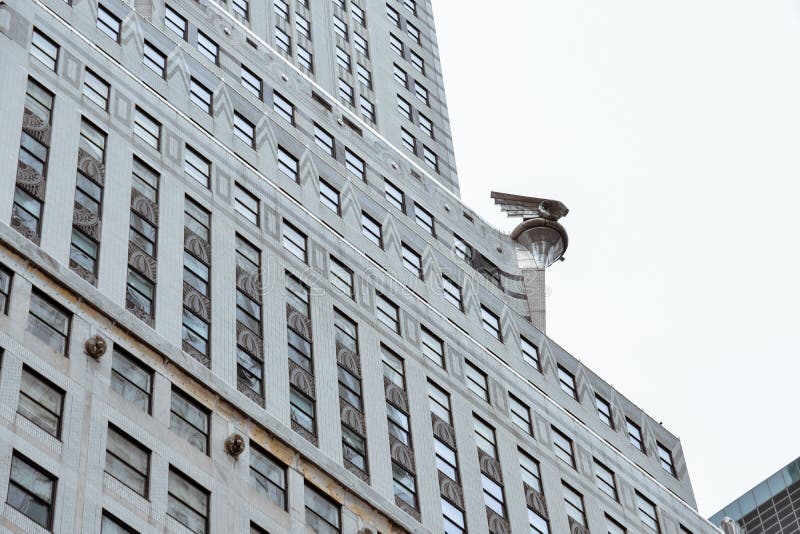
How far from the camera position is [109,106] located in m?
58.3

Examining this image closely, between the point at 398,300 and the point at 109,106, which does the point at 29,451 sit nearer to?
the point at 109,106

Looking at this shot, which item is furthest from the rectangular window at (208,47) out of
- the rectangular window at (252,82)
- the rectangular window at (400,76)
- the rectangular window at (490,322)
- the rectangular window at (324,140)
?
the rectangular window at (400,76)

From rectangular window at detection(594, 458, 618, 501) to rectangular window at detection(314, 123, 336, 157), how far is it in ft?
53.8

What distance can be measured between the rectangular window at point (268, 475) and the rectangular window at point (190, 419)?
169 centimetres

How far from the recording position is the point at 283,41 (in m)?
79.8

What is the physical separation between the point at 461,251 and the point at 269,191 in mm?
14280

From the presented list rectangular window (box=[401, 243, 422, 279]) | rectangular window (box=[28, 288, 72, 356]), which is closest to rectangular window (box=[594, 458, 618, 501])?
rectangular window (box=[401, 243, 422, 279])

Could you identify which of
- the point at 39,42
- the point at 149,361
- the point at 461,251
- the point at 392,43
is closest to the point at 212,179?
the point at 39,42

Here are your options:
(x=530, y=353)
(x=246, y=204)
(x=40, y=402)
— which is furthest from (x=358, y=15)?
(x=40, y=402)

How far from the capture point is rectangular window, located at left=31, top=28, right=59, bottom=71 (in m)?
57.4

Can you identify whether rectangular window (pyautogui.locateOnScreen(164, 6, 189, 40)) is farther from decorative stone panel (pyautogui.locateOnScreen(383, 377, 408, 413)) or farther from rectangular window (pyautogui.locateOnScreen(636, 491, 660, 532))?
rectangular window (pyautogui.locateOnScreen(636, 491, 660, 532))

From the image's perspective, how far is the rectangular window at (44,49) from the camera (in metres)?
57.4

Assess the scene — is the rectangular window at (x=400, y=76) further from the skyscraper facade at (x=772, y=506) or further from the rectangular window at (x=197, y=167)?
the skyscraper facade at (x=772, y=506)

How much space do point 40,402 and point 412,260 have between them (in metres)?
27.0
